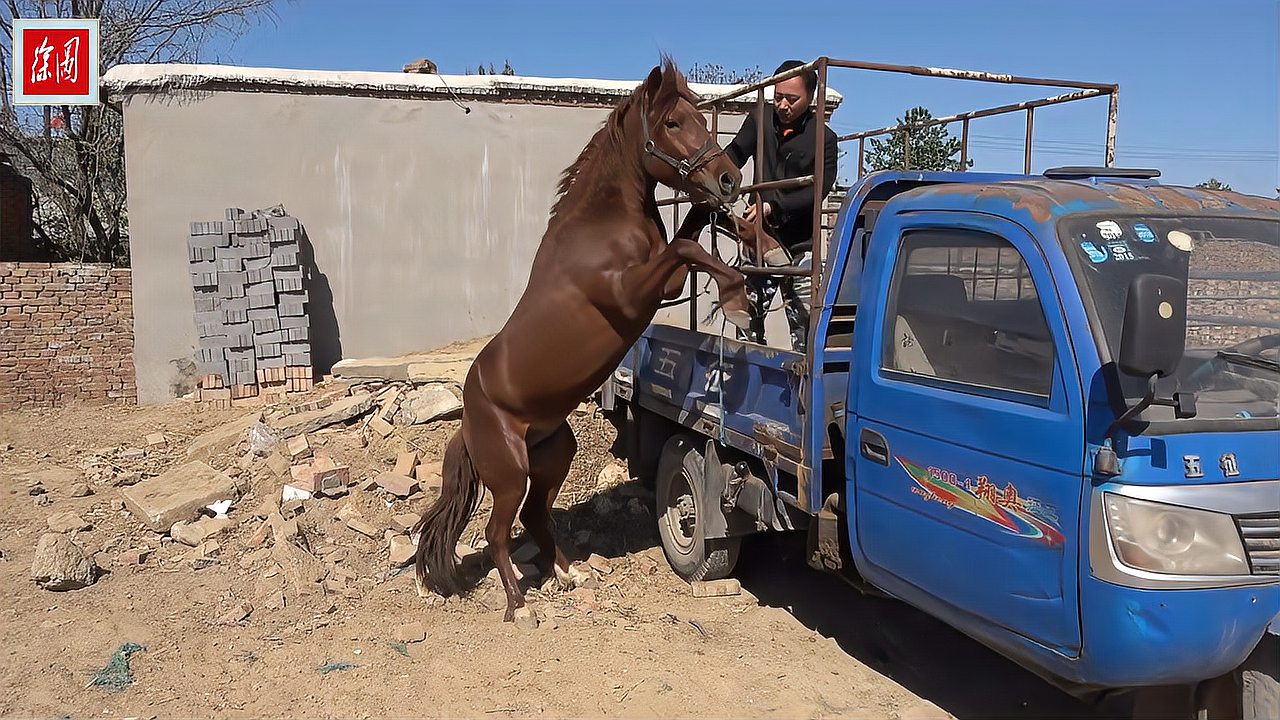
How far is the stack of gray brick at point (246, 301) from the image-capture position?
31.7 ft

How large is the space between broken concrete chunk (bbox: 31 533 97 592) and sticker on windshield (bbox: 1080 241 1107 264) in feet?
17.7

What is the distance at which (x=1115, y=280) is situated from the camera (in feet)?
9.52

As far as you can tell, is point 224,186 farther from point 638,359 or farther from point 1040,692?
point 1040,692

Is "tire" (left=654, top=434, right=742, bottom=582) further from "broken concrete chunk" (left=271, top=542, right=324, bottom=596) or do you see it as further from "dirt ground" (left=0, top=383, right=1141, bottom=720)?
"broken concrete chunk" (left=271, top=542, right=324, bottom=596)

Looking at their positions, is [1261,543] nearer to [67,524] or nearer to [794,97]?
[794,97]

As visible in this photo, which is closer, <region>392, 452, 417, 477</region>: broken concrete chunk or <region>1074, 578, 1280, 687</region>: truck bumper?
<region>1074, 578, 1280, 687</region>: truck bumper

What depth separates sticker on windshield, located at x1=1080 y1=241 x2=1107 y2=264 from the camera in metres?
2.94

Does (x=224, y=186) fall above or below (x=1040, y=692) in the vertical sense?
above

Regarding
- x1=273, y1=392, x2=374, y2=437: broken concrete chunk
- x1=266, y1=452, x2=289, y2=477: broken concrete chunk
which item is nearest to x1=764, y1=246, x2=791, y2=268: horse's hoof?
x1=266, y1=452, x2=289, y2=477: broken concrete chunk

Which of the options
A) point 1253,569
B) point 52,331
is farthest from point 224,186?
point 1253,569

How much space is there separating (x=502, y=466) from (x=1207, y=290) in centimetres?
336

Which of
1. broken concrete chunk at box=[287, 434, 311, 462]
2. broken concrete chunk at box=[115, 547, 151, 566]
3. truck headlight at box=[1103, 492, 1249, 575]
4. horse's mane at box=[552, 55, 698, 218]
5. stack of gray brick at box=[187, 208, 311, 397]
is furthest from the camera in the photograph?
stack of gray brick at box=[187, 208, 311, 397]

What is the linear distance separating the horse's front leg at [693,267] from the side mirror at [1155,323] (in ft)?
5.59

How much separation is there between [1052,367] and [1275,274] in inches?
38.5
